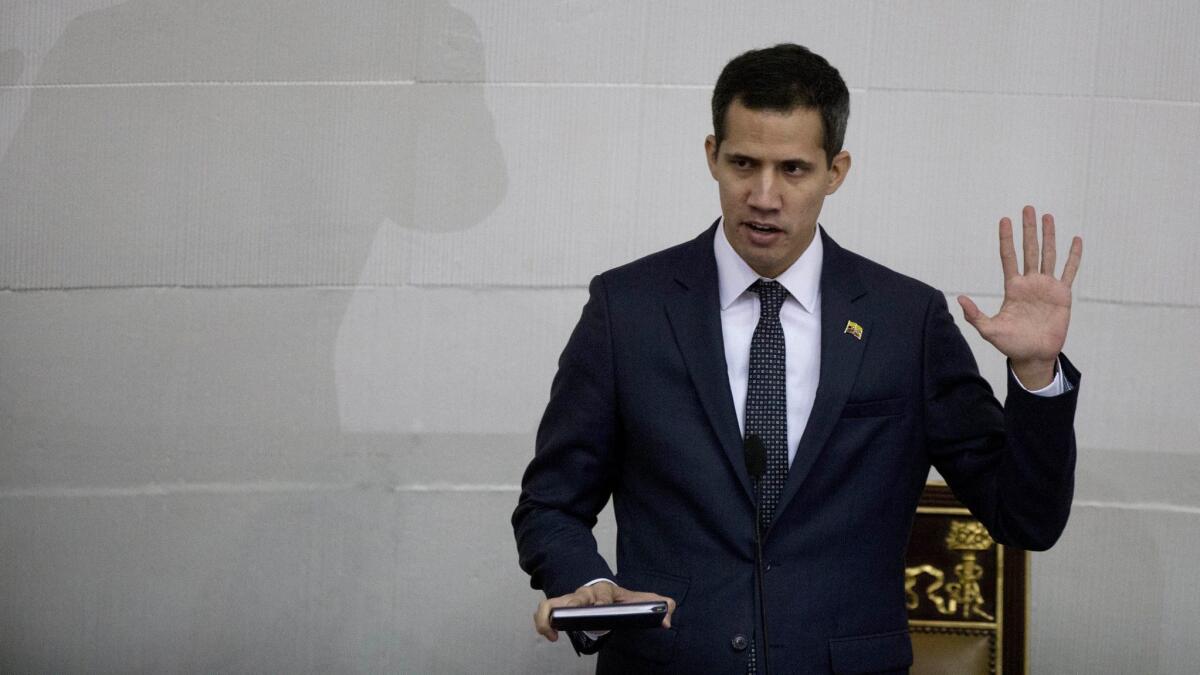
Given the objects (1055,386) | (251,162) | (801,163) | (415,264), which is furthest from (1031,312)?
(251,162)

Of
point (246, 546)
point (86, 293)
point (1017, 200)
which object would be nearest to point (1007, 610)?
point (1017, 200)

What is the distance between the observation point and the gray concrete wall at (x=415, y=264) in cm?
359

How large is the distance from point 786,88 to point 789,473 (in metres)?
0.56

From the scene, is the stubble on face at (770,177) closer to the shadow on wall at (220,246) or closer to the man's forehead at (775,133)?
the man's forehead at (775,133)

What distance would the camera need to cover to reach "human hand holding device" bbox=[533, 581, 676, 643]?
1.72 meters

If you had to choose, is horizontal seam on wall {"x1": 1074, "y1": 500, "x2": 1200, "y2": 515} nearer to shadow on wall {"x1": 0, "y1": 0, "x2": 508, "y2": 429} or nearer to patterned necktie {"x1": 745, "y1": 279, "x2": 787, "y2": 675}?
shadow on wall {"x1": 0, "y1": 0, "x2": 508, "y2": 429}

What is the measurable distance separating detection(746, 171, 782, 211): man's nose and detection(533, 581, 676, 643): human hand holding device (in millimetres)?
576

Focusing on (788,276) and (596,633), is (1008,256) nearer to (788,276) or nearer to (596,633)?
(788,276)

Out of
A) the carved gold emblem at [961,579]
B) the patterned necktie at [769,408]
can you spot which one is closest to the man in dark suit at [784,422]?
the patterned necktie at [769,408]

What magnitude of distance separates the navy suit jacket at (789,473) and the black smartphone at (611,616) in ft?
0.66

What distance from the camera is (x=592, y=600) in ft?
5.73

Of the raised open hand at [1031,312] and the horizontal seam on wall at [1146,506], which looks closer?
the raised open hand at [1031,312]

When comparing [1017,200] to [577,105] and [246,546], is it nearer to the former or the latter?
[577,105]

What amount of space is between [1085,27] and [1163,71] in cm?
24
